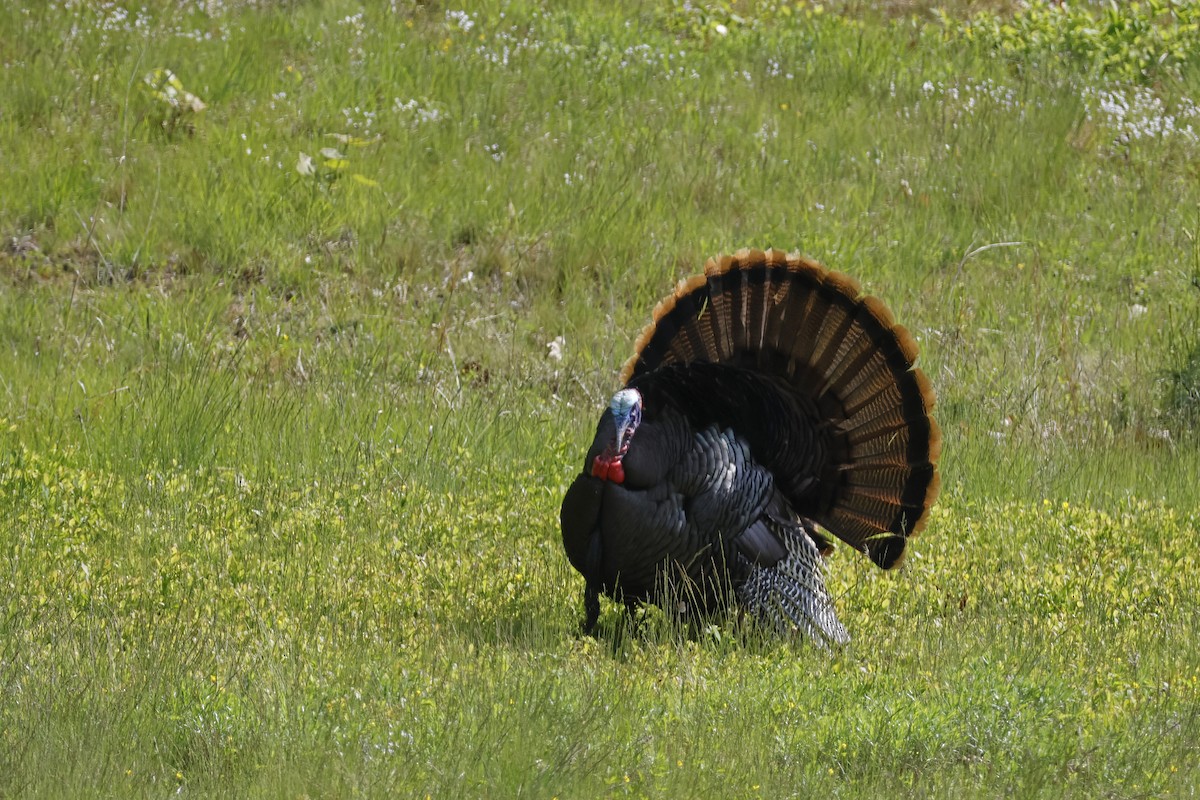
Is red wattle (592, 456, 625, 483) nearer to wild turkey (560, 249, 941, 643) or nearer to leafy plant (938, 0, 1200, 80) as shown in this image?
wild turkey (560, 249, 941, 643)

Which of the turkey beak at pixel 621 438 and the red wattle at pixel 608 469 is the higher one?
the turkey beak at pixel 621 438

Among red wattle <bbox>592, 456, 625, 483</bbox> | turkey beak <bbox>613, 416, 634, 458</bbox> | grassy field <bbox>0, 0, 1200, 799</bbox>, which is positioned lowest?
grassy field <bbox>0, 0, 1200, 799</bbox>

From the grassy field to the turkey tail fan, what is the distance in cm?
40

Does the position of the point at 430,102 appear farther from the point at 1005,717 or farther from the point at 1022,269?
the point at 1005,717

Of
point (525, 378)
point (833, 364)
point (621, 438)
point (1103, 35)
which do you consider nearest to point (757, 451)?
point (833, 364)

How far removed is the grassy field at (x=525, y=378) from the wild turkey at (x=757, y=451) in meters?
0.26

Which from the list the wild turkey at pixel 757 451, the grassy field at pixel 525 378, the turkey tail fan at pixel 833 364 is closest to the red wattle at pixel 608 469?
the wild turkey at pixel 757 451

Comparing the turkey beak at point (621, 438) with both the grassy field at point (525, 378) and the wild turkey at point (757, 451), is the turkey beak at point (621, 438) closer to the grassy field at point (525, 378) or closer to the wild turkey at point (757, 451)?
the wild turkey at point (757, 451)

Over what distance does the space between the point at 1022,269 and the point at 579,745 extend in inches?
282

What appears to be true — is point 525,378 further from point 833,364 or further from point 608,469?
point 608,469

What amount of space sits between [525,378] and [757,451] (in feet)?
10.5

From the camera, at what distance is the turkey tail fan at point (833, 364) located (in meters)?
5.72

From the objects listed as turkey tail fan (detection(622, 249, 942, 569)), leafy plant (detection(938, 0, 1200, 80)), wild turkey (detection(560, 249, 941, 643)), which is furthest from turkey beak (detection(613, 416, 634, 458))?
leafy plant (detection(938, 0, 1200, 80))

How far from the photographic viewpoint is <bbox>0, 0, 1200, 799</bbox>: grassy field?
4289 mm
